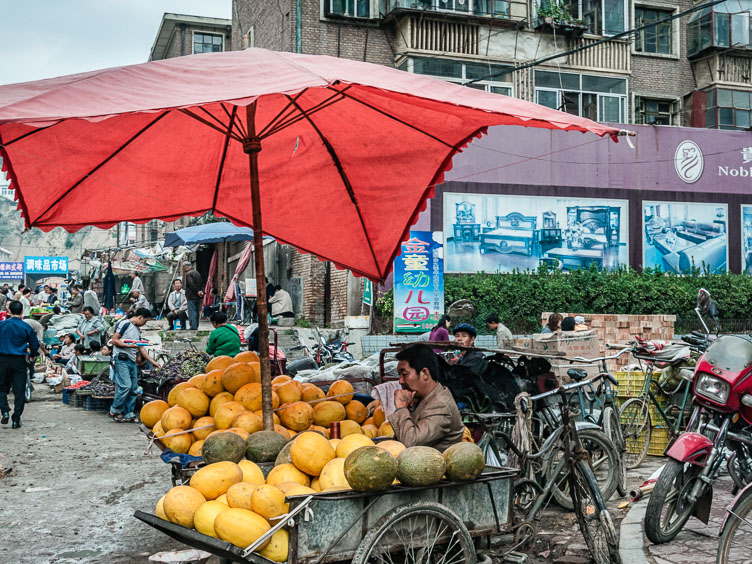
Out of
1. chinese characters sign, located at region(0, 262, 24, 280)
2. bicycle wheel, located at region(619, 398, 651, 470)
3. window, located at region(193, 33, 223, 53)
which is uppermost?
window, located at region(193, 33, 223, 53)

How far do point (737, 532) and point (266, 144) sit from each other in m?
4.48

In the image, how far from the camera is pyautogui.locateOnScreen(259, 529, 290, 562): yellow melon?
3.38 m

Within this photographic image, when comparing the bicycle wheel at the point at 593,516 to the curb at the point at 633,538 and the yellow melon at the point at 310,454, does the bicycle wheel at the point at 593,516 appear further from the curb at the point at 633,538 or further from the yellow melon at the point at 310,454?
the yellow melon at the point at 310,454

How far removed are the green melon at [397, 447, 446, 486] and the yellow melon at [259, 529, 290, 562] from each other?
0.66 metres

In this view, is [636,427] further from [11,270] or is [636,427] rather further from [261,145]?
[11,270]

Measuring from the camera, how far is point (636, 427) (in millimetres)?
8281

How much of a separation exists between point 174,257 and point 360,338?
15655 millimetres

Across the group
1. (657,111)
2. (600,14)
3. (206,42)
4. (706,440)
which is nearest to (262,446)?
(706,440)

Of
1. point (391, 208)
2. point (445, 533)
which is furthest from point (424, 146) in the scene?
point (445, 533)

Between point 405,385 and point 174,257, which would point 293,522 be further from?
point 174,257

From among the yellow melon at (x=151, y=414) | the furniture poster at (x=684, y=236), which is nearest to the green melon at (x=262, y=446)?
the yellow melon at (x=151, y=414)

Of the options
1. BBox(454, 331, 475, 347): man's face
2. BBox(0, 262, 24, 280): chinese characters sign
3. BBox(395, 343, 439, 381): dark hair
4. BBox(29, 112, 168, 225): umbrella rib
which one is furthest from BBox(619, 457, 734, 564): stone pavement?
BBox(0, 262, 24, 280): chinese characters sign

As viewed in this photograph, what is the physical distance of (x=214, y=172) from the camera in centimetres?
646

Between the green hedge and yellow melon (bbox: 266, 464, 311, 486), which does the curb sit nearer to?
yellow melon (bbox: 266, 464, 311, 486)
